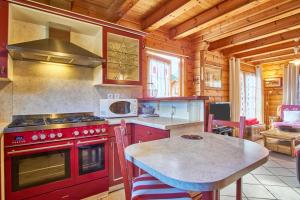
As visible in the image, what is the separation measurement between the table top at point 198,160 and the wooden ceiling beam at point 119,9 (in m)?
1.94

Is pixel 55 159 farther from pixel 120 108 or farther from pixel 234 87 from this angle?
pixel 234 87

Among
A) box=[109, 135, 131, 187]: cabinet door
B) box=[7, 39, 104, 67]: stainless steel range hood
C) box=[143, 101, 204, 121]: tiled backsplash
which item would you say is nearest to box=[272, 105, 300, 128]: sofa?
box=[143, 101, 204, 121]: tiled backsplash

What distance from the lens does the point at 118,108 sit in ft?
8.27

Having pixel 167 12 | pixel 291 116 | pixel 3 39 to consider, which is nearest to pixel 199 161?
pixel 3 39

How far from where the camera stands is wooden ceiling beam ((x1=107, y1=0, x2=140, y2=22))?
228 cm

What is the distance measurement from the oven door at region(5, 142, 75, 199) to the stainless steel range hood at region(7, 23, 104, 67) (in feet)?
3.11

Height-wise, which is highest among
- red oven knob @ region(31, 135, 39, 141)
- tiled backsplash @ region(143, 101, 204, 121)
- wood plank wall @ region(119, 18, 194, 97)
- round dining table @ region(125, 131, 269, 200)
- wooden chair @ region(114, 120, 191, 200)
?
wood plank wall @ region(119, 18, 194, 97)

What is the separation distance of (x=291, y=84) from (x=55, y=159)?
6.66 metres

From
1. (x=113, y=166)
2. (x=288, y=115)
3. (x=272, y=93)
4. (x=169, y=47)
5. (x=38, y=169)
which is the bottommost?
(x=113, y=166)

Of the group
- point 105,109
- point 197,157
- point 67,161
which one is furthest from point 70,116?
point 197,157

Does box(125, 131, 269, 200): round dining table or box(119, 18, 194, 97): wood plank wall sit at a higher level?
box(119, 18, 194, 97): wood plank wall

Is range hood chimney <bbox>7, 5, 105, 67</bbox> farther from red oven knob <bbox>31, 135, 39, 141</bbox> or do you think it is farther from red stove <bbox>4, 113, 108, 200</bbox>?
red oven knob <bbox>31, 135, 39, 141</bbox>

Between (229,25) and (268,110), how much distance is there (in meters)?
4.50

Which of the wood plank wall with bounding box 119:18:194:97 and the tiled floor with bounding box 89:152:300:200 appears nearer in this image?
the tiled floor with bounding box 89:152:300:200
